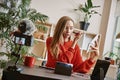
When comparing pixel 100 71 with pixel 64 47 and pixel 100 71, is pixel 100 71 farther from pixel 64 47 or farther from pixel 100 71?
pixel 64 47

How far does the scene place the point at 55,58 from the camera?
80.7 inches

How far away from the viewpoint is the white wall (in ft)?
14.9

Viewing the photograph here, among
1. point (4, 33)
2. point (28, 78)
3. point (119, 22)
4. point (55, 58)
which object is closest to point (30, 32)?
point (28, 78)

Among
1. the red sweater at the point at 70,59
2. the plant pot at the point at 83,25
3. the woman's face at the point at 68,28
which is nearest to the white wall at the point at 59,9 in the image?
the plant pot at the point at 83,25

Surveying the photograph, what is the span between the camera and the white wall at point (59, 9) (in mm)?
4539

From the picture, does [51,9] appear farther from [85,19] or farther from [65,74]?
[65,74]

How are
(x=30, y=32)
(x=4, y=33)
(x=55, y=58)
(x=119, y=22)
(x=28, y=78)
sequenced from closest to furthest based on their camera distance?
(x=28, y=78) < (x=30, y=32) < (x=55, y=58) < (x=4, y=33) < (x=119, y=22)

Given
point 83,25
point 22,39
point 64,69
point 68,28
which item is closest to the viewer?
point 22,39

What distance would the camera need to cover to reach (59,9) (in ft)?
15.2

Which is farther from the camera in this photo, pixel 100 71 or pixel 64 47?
pixel 64 47

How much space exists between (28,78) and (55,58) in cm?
73

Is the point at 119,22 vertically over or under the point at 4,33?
over

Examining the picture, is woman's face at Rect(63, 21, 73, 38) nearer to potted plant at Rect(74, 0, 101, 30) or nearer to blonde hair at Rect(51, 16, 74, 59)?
blonde hair at Rect(51, 16, 74, 59)

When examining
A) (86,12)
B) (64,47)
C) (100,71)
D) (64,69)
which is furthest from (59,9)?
(100,71)
